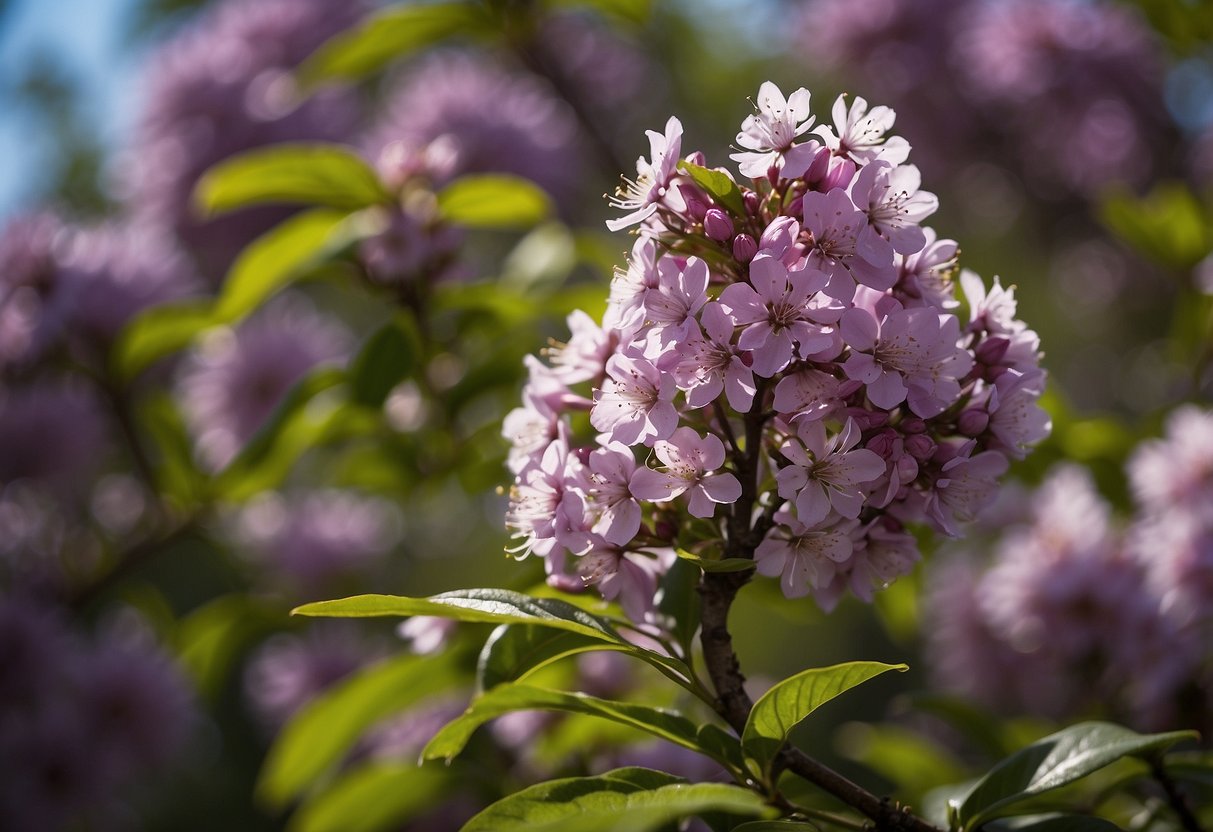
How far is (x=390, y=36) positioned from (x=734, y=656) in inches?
49.9

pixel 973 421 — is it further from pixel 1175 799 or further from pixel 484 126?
pixel 484 126

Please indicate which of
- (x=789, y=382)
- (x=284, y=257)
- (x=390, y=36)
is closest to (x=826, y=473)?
(x=789, y=382)

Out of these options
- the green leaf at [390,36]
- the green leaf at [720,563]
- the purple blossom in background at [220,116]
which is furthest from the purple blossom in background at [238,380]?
the green leaf at [720,563]

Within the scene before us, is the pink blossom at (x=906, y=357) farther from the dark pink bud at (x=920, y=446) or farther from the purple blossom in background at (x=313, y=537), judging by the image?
the purple blossom in background at (x=313, y=537)

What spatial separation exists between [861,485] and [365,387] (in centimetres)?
83

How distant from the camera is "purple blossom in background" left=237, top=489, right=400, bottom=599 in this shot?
2.68 m

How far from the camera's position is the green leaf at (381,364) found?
1564 millimetres

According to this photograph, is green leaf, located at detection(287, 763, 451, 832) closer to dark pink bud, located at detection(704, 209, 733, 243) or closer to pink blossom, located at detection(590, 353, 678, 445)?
pink blossom, located at detection(590, 353, 678, 445)

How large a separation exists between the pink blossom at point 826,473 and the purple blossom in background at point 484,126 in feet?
6.00

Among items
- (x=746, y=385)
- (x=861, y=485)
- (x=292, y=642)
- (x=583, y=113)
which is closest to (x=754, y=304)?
(x=746, y=385)

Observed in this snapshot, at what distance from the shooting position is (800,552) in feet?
3.18

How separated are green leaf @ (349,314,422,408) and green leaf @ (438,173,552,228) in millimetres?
208

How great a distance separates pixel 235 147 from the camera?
2.96m

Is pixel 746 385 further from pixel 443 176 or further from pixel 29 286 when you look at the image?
pixel 29 286
